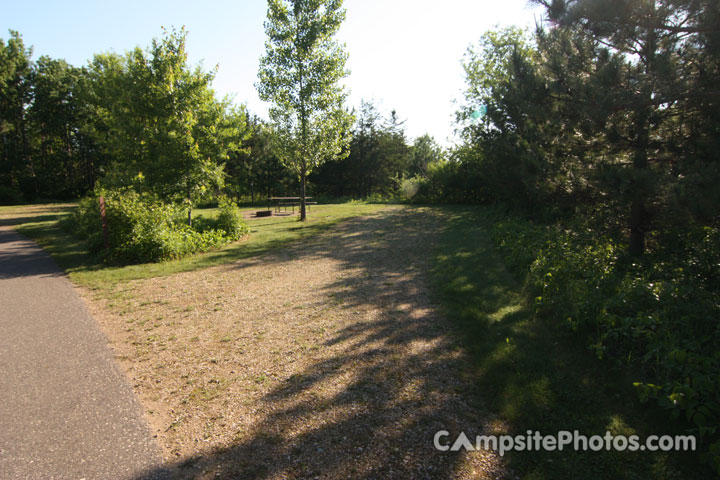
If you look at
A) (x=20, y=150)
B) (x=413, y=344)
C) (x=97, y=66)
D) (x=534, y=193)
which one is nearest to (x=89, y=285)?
(x=413, y=344)

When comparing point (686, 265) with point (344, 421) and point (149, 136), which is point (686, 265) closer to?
point (344, 421)

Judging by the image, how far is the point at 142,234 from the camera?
9.26m

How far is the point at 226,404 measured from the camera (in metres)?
3.40

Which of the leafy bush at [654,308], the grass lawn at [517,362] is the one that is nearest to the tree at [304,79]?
the grass lawn at [517,362]

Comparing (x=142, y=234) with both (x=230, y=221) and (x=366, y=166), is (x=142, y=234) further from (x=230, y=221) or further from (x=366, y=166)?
(x=366, y=166)

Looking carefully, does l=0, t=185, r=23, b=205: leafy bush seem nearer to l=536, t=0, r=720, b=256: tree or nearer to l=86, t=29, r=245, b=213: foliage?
l=86, t=29, r=245, b=213: foliage

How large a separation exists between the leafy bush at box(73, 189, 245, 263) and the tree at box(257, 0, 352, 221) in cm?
647

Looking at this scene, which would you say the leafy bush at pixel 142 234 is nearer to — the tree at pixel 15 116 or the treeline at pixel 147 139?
the treeline at pixel 147 139

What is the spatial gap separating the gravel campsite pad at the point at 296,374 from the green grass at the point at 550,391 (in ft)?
0.86

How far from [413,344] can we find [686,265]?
13.7ft

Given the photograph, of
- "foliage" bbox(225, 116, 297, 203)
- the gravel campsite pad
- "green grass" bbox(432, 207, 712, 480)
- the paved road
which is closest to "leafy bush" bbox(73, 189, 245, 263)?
the gravel campsite pad

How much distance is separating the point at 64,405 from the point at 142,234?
21.9ft

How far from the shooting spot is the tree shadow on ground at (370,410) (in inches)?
103

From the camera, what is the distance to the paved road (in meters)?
2.65
